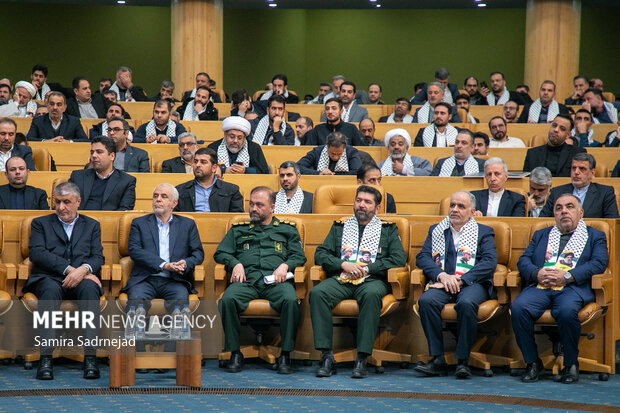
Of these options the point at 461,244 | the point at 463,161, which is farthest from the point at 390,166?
the point at 461,244

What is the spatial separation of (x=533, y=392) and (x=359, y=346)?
38.0 inches

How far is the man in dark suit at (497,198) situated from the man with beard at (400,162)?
113cm

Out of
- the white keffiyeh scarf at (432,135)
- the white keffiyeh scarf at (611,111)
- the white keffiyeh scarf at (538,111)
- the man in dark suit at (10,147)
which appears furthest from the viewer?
the white keffiyeh scarf at (611,111)

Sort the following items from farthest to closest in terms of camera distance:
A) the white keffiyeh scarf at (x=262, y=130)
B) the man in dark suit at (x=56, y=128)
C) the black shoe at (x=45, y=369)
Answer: the white keffiyeh scarf at (x=262, y=130) → the man in dark suit at (x=56, y=128) → the black shoe at (x=45, y=369)

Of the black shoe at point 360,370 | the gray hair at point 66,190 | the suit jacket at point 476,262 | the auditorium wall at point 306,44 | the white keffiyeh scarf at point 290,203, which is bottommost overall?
the black shoe at point 360,370

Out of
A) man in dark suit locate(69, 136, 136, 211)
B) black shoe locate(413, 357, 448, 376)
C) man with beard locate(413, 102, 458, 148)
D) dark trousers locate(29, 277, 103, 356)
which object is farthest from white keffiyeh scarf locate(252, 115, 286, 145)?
black shoe locate(413, 357, 448, 376)

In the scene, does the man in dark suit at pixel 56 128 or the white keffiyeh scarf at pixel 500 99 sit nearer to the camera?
the man in dark suit at pixel 56 128

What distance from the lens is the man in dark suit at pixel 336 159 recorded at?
287 inches

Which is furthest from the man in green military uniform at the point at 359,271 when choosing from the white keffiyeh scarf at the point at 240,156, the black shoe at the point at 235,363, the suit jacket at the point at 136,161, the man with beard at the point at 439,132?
the man with beard at the point at 439,132

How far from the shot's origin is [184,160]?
7.36 metres

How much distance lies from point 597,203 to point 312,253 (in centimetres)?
198

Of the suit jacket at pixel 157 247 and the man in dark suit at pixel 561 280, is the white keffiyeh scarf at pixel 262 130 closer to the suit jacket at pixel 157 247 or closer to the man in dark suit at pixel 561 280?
the suit jacket at pixel 157 247

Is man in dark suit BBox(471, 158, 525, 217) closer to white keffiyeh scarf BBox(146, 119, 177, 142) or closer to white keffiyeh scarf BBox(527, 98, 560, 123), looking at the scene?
white keffiyeh scarf BBox(146, 119, 177, 142)

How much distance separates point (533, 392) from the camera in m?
4.61
